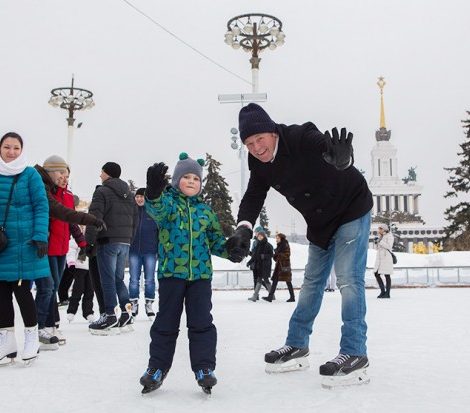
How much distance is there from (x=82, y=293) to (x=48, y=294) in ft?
8.72

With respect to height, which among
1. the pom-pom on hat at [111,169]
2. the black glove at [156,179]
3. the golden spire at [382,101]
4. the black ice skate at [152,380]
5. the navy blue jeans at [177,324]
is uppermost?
the golden spire at [382,101]

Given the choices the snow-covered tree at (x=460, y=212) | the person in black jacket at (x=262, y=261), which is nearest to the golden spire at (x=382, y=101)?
the snow-covered tree at (x=460, y=212)

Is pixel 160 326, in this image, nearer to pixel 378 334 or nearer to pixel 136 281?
pixel 378 334

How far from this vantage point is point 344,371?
2.74m

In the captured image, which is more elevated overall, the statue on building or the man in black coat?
the statue on building

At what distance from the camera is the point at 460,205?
1454 inches

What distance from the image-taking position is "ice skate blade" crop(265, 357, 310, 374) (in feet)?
10.1

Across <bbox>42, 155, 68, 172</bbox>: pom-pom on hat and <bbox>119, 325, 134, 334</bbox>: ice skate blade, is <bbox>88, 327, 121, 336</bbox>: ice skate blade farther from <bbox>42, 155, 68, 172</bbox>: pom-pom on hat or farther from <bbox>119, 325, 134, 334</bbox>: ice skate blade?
<bbox>42, 155, 68, 172</bbox>: pom-pom on hat

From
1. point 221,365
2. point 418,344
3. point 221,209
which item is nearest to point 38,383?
point 221,365

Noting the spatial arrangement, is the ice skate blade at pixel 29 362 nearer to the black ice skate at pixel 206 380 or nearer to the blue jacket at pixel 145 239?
the black ice skate at pixel 206 380

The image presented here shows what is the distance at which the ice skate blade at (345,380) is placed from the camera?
8.87 feet

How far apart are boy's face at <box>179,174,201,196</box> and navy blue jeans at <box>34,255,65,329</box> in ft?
5.69

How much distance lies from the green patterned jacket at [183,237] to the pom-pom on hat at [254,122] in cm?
53

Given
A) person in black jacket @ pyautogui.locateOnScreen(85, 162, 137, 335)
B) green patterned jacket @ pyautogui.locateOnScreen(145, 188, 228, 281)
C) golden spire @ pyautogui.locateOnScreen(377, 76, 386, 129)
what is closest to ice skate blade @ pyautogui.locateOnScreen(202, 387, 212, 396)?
green patterned jacket @ pyautogui.locateOnScreen(145, 188, 228, 281)
